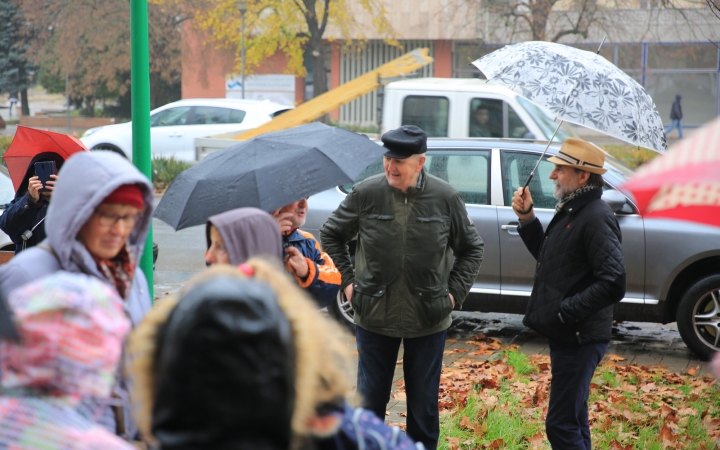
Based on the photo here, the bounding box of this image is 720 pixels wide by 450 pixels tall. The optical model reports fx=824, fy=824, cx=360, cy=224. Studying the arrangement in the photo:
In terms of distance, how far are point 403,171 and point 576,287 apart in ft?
3.62

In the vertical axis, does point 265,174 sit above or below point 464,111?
below

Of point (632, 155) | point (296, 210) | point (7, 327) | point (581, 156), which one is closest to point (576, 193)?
point (581, 156)

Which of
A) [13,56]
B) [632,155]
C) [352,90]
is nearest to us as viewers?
[352,90]

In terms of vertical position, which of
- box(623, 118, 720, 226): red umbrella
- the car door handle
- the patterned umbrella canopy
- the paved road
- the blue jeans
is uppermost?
the patterned umbrella canopy

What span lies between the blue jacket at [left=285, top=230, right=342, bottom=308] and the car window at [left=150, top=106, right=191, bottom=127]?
16.4 m

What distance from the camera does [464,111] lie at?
10.8 m

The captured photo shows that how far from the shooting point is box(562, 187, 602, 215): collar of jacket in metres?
4.31

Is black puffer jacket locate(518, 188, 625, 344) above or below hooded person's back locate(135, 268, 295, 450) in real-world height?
below

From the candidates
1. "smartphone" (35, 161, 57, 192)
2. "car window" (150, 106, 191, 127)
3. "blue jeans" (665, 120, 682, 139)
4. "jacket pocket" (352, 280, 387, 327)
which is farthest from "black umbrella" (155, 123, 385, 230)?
"blue jeans" (665, 120, 682, 139)

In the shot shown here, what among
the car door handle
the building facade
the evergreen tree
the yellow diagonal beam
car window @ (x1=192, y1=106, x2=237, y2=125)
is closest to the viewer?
the car door handle

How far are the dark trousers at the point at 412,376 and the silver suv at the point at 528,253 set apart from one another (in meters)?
3.18

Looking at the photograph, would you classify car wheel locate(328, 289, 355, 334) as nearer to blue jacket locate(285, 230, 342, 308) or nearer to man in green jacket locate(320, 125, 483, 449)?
man in green jacket locate(320, 125, 483, 449)

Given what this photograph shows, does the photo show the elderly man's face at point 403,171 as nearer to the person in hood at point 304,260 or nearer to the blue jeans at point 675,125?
the person in hood at point 304,260

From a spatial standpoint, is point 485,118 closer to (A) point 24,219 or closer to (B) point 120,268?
(A) point 24,219
